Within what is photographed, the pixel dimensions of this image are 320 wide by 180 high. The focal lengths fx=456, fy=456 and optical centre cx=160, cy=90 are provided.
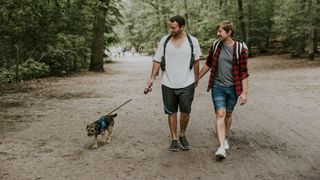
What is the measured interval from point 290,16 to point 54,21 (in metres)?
15.6

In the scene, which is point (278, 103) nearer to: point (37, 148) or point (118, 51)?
point (37, 148)

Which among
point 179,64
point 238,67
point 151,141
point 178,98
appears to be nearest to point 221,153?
point 178,98

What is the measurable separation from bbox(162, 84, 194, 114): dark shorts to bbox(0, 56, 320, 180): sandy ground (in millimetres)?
A: 657

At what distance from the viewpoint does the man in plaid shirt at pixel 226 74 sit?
634 cm

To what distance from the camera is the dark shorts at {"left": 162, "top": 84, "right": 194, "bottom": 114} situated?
6516 mm

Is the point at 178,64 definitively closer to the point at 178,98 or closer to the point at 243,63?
the point at 178,98

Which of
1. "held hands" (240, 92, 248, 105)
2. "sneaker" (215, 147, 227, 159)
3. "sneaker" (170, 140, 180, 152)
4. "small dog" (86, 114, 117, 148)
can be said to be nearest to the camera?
"sneaker" (215, 147, 227, 159)

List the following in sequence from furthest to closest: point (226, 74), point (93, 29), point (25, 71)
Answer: point (93, 29) < point (25, 71) < point (226, 74)

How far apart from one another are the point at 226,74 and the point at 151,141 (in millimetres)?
1868

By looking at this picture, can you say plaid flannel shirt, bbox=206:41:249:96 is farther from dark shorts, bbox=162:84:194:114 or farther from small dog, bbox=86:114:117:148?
small dog, bbox=86:114:117:148

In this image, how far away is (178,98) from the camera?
6.66 metres

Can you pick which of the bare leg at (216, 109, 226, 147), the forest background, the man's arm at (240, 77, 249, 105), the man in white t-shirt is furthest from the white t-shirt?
the forest background

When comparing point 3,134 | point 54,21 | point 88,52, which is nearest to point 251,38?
point 88,52

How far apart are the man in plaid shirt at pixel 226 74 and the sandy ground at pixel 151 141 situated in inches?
25.7
